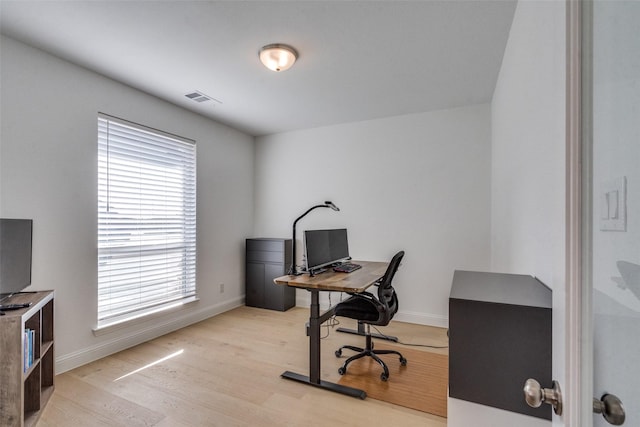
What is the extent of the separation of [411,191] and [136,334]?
3.33 meters

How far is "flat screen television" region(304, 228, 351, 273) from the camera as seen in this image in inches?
99.5

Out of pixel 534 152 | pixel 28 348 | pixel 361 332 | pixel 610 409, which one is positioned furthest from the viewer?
pixel 361 332

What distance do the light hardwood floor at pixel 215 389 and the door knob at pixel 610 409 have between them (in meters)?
1.51

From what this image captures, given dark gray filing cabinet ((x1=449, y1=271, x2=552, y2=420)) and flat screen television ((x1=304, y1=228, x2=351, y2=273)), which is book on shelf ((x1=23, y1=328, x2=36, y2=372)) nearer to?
flat screen television ((x1=304, y1=228, x2=351, y2=273))

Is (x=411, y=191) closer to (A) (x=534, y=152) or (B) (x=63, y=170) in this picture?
(A) (x=534, y=152)

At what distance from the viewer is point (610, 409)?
1.82ft

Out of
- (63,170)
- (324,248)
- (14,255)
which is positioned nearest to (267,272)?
(324,248)

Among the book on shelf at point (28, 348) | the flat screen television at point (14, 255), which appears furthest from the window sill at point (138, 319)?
the flat screen television at point (14, 255)

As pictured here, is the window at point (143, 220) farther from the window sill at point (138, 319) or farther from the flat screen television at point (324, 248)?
the flat screen television at point (324, 248)

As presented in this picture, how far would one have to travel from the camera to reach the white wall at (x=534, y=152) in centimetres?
67

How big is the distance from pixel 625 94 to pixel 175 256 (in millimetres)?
3632

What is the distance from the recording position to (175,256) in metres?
3.34

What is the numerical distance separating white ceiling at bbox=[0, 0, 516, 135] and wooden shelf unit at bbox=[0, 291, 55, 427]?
5.94ft

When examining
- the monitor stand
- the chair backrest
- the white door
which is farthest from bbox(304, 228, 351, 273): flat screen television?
the white door
